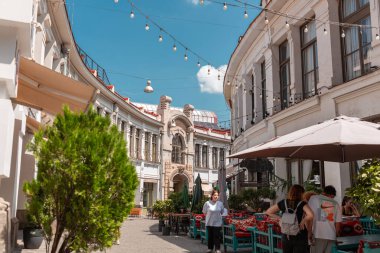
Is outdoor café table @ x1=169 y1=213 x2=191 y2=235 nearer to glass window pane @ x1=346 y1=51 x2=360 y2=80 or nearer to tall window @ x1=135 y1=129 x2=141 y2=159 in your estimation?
glass window pane @ x1=346 y1=51 x2=360 y2=80

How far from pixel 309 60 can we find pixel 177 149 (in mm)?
30377

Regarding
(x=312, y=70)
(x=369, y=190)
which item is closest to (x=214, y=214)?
(x=369, y=190)

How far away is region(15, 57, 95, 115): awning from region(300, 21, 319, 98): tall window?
7972 mm

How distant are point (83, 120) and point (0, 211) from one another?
7.05 feet

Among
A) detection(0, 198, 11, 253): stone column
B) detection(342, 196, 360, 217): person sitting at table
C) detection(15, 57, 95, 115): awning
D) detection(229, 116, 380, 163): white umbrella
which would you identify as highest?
detection(15, 57, 95, 115): awning

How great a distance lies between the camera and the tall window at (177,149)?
43.5 m

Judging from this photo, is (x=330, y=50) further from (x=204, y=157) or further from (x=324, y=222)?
(x=204, y=157)

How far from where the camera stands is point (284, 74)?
53.8 ft

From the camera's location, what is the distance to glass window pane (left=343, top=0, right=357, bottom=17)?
1225cm

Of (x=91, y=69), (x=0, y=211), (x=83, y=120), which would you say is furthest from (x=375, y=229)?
(x=91, y=69)

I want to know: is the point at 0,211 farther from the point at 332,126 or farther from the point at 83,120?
the point at 332,126

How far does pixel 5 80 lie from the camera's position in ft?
22.4

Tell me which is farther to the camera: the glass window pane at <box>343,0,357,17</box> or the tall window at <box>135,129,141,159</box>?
the tall window at <box>135,129,141,159</box>

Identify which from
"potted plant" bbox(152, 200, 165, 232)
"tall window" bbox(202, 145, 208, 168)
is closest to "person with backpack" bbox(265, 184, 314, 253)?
"potted plant" bbox(152, 200, 165, 232)
